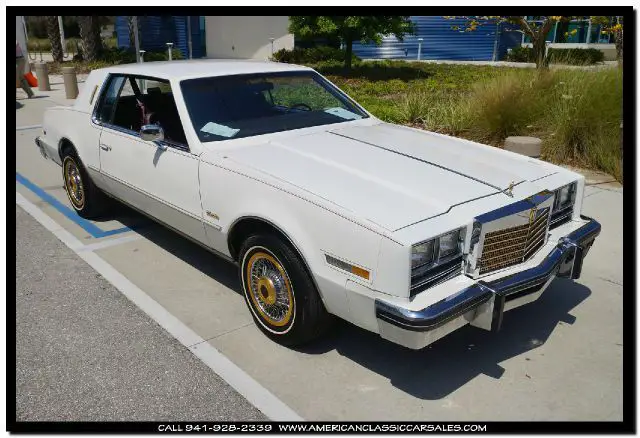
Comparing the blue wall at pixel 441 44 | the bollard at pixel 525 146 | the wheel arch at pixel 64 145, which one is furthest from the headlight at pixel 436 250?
the blue wall at pixel 441 44

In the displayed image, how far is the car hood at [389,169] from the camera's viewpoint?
120 inches

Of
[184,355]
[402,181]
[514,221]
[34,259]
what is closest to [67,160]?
[34,259]

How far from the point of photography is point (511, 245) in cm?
327

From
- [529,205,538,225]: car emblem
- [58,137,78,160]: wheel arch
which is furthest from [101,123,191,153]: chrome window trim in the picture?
[529,205,538,225]: car emblem

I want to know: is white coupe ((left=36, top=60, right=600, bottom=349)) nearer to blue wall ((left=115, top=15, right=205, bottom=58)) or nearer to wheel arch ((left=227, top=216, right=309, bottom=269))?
wheel arch ((left=227, top=216, right=309, bottom=269))

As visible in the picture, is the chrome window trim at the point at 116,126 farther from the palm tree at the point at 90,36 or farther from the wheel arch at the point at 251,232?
the palm tree at the point at 90,36

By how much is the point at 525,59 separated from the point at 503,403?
25.1m

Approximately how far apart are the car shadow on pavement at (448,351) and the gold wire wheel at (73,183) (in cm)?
333

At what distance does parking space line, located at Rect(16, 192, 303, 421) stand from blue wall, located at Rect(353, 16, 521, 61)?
71.2ft

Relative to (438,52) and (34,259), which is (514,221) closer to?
(34,259)

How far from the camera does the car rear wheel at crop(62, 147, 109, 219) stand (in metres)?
5.50

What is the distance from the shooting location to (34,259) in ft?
16.1

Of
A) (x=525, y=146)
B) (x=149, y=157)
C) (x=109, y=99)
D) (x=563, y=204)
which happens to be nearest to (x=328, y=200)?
(x=563, y=204)

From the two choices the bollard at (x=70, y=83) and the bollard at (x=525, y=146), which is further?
the bollard at (x=70, y=83)
